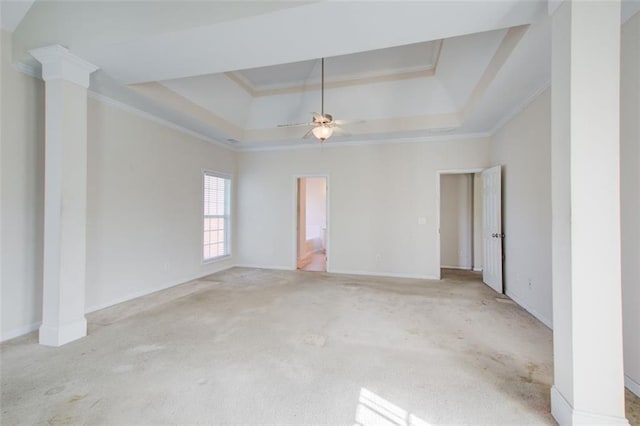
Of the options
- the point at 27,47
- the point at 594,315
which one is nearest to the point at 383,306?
the point at 594,315

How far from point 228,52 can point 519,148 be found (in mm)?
3937

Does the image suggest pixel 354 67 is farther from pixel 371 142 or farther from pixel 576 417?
pixel 576 417

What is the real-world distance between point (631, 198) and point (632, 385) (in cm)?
133

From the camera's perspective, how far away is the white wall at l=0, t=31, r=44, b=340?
2.80m

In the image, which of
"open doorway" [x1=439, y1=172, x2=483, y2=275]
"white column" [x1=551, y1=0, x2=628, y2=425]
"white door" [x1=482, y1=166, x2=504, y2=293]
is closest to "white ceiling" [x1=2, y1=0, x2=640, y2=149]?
"white column" [x1=551, y1=0, x2=628, y2=425]

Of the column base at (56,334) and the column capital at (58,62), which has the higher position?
the column capital at (58,62)

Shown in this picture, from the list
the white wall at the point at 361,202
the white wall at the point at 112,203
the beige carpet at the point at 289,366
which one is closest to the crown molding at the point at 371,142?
the white wall at the point at 361,202

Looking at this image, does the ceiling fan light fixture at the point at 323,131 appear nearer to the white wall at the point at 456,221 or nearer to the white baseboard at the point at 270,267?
the white baseboard at the point at 270,267

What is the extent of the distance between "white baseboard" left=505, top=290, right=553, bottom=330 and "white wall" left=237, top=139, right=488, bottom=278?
139cm

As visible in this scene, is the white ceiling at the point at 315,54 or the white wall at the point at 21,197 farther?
the white wall at the point at 21,197

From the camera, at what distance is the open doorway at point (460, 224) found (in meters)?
6.33

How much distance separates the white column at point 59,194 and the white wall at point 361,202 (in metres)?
3.81

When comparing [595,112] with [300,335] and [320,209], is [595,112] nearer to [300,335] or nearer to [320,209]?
[300,335]

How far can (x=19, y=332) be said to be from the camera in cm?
290
